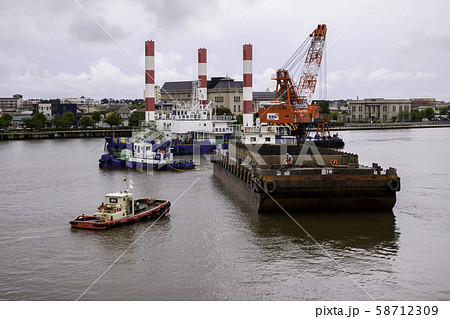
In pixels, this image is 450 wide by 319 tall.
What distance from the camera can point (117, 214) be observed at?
19.5 metres

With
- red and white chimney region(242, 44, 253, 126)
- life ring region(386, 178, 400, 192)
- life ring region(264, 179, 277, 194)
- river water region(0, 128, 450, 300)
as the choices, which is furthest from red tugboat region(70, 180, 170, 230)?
red and white chimney region(242, 44, 253, 126)

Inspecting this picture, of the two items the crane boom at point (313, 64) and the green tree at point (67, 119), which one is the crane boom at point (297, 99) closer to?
the crane boom at point (313, 64)

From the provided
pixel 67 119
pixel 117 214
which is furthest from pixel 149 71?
pixel 67 119

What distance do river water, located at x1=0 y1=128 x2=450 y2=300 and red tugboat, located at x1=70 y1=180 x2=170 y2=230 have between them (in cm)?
37

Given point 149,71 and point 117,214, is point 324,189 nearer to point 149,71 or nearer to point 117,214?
point 117,214

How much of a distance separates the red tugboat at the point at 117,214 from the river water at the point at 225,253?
1.21 ft

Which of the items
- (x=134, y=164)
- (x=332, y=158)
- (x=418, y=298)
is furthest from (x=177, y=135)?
(x=418, y=298)

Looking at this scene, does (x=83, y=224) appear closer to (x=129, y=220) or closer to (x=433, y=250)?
(x=129, y=220)

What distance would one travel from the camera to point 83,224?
63.0ft

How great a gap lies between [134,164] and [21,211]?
717 inches

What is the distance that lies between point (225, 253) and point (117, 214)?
17.8ft

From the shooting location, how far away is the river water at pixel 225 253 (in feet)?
42.9

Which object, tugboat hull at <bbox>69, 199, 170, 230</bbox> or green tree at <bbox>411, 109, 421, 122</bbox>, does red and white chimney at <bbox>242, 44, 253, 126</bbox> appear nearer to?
tugboat hull at <bbox>69, 199, 170, 230</bbox>

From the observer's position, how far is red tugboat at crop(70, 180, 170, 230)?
19219 mm
